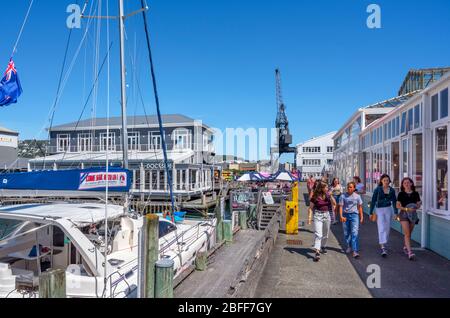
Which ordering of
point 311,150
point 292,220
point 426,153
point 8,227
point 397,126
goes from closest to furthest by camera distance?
point 8,227 → point 426,153 → point 292,220 → point 397,126 → point 311,150

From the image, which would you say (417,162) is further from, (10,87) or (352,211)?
(10,87)

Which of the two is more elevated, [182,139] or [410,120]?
[182,139]

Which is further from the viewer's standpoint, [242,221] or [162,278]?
[242,221]

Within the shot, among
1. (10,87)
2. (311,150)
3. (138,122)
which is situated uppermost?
(138,122)

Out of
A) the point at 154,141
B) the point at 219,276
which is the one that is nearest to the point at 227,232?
the point at 219,276

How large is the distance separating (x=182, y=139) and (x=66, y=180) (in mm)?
28597

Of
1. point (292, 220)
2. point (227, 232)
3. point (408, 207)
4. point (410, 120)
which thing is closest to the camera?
point (408, 207)

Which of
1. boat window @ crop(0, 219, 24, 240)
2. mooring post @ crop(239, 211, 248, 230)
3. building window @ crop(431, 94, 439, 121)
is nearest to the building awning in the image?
mooring post @ crop(239, 211, 248, 230)

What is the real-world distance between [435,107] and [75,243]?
26.0ft

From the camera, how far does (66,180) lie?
6.25m

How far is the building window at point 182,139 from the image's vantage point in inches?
1340

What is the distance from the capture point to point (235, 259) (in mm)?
8242
